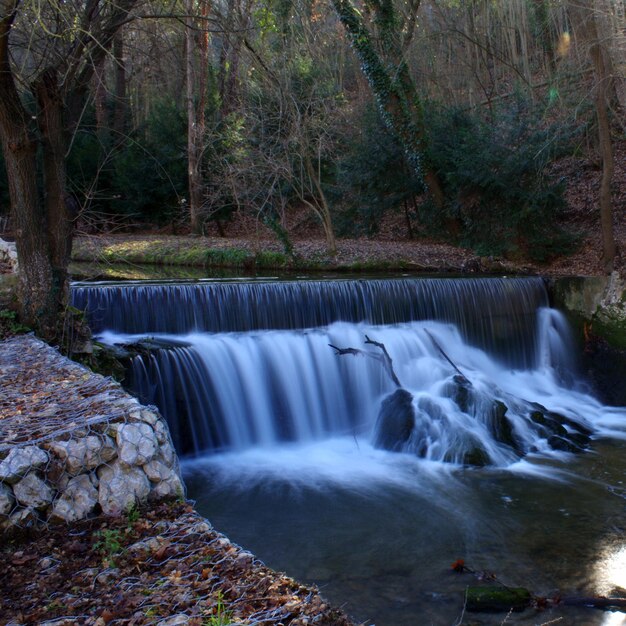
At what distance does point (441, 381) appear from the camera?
9.66 metres

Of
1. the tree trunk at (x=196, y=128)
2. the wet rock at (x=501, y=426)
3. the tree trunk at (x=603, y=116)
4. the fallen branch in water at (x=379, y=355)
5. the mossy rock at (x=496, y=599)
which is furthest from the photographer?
the tree trunk at (x=196, y=128)

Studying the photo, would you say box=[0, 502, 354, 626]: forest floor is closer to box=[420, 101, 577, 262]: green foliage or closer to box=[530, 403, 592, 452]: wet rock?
box=[530, 403, 592, 452]: wet rock

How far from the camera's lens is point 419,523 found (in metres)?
6.04

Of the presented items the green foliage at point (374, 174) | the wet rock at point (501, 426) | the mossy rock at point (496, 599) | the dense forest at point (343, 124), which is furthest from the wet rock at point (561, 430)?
the green foliage at point (374, 174)

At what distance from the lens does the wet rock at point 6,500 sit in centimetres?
340

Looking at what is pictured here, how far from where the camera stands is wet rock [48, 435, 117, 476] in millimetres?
3666

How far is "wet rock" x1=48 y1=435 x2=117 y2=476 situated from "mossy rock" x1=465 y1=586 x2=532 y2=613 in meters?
2.65

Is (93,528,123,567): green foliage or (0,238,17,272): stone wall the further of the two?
(0,238,17,272): stone wall

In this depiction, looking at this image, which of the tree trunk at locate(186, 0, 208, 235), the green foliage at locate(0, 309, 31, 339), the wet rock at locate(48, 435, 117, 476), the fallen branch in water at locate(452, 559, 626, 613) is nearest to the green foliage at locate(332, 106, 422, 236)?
the tree trunk at locate(186, 0, 208, 235)

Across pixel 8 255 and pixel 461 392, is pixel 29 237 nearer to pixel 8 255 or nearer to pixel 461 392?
pixel 8 255

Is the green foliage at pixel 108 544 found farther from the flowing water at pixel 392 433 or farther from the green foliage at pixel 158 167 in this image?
the green foliage at pixel 158 167

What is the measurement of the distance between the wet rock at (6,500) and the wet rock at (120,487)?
45cm

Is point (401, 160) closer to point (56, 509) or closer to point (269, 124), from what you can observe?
point (269, 124)

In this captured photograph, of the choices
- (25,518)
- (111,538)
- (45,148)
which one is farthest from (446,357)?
(25,518)
